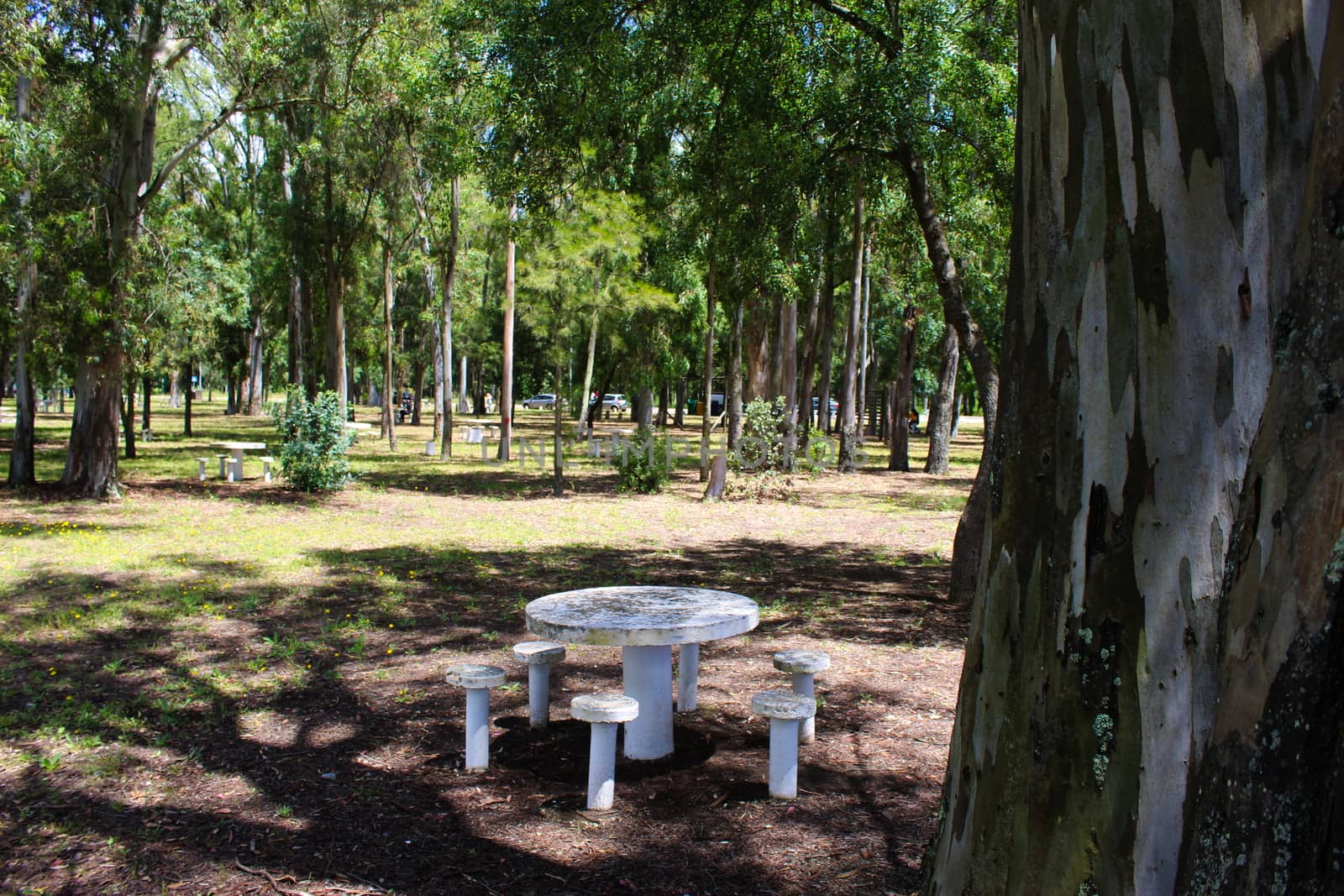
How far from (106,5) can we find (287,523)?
7.14 m

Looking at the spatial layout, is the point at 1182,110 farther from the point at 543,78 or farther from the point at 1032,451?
the point at 543,78

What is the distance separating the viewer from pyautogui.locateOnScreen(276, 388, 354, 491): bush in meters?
16.3

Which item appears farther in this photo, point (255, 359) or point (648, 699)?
point (255, 359)

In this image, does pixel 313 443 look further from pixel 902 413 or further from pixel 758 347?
pixel 902 413

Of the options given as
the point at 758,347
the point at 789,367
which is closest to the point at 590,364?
the point at 758,347

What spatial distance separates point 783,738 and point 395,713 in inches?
95.6

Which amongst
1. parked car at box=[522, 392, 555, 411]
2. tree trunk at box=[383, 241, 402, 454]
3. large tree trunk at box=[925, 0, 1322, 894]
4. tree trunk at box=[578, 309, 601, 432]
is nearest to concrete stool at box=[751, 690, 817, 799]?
large tree trunk at box=[925, 0, 1322, 894]

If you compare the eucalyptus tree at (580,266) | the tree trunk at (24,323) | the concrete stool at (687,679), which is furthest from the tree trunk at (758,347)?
the concrete stool at (687,679)

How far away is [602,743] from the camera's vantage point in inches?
172

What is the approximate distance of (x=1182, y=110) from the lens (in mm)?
1912

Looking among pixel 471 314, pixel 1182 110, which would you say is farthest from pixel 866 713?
pixel 471 314

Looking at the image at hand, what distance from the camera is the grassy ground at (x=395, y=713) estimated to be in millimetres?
3914

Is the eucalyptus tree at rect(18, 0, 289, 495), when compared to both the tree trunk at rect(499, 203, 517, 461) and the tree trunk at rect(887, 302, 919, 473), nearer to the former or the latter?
the tree trunk at rect(499, 203, 517, 461)

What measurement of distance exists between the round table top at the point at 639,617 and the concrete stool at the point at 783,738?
0.38 metres
